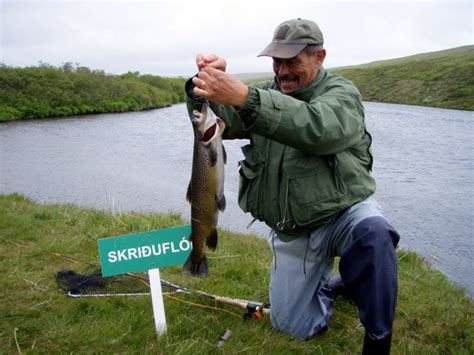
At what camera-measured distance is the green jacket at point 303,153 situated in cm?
310

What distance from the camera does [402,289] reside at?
5.28m

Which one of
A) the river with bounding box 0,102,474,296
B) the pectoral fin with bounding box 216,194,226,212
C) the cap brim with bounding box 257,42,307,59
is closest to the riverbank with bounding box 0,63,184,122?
the river with bounding box 0,102,474,296

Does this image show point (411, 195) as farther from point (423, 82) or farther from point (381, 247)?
point (423, 82)

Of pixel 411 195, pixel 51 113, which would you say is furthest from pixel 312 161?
pixel 51 113

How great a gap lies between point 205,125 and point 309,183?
Result: 0.98m

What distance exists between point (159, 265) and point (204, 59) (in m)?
1.66

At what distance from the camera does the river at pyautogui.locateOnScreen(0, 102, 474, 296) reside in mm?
10000

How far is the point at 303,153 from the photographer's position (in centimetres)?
375

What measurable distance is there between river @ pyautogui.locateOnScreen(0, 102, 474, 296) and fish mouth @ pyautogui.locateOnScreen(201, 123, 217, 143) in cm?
517

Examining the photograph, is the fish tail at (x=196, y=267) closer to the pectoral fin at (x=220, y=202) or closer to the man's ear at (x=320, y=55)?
the pectoral fin at (x=220, y=202)

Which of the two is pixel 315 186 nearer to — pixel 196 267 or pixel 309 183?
pixel 309 183

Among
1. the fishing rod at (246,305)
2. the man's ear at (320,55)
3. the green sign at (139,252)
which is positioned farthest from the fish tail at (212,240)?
the man's ear at (320,55)

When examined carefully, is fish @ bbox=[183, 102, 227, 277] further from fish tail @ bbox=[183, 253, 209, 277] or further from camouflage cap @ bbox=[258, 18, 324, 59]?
camouflage cap @ bbox=[258, 18, 324, 59]

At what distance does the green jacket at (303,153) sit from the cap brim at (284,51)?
326 mm
